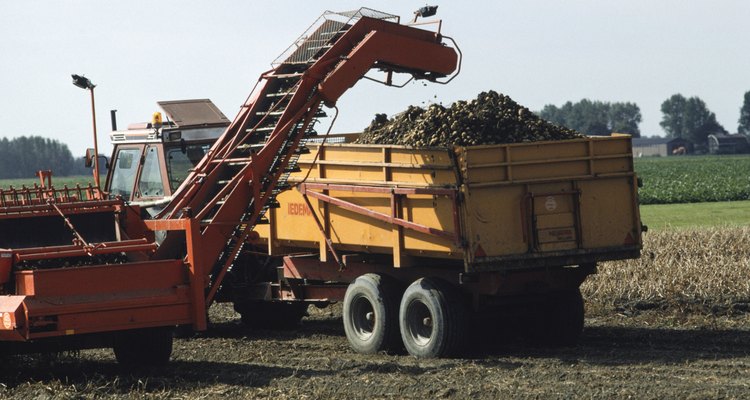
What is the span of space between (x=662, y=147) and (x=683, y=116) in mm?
30072

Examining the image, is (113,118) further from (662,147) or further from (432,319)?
(662,147)

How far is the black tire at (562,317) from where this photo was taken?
1238 cm

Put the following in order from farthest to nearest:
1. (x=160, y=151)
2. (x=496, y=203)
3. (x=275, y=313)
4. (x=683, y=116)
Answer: (x=683, y=116), (x=275, y=313), (x=160, y=151), (x=496, y=203)

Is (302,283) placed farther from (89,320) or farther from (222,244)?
(89,320)

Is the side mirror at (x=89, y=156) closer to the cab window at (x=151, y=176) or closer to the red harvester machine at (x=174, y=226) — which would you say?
the cab window at (x=151, y=176)

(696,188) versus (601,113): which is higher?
(601,113)

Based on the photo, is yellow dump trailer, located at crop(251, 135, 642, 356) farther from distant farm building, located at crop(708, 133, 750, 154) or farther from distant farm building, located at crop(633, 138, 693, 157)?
distant farm building, located at crop(633, 138, 693, 157)

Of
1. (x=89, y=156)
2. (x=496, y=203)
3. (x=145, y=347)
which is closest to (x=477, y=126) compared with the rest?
(x=496, y=203)

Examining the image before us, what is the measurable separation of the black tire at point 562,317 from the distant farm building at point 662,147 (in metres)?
125

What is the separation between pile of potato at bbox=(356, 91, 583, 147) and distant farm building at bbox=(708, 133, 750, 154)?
119 meters

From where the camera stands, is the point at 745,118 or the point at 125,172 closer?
the point at 125,172

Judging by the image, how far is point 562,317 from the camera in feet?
40.7

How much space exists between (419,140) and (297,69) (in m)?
1.60

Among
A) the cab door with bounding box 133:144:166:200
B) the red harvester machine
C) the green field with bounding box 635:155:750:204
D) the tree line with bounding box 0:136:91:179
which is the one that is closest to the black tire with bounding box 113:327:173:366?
the red harvester machine
